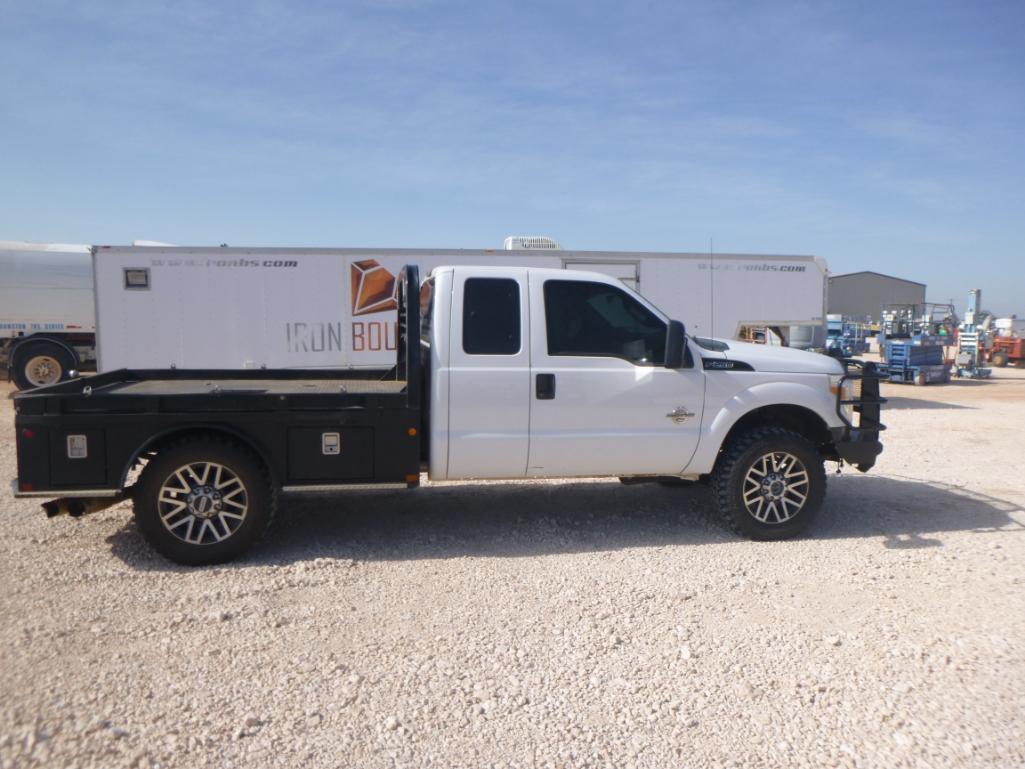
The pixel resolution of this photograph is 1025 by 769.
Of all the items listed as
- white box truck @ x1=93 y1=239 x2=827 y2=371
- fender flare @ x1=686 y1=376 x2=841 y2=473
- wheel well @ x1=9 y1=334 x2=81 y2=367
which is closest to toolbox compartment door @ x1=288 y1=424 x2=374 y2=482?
fender flare @ x1=686 y1=376 x2=841 y2=473

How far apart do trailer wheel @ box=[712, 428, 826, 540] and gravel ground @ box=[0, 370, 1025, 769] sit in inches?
7.0

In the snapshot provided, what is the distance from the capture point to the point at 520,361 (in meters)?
5.80

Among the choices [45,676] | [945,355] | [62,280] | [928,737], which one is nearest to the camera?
[928,737]

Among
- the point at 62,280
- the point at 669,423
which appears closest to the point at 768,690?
the point at 669,423

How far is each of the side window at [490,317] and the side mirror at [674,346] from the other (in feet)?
3.67

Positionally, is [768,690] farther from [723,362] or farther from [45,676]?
[45,676]

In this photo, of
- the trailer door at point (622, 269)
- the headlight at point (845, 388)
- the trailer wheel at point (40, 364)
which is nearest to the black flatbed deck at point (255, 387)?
the headlight at point (845, 388)

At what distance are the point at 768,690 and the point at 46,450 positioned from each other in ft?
15.1

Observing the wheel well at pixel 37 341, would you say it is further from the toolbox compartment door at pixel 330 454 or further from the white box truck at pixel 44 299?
the toolbox compartment door at pixel 330 454

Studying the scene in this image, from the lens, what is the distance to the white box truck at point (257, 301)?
43.7 ft

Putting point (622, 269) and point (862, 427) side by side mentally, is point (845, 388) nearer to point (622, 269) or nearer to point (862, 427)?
point (862, 427)

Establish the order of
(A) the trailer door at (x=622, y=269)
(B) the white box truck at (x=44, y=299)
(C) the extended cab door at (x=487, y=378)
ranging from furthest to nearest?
1. (B) the white box truck at (x=44, y=299)
2. (A) the trailer door at (x=622, y=269)
3. (C) the extended cab door at (x=487, y=378)

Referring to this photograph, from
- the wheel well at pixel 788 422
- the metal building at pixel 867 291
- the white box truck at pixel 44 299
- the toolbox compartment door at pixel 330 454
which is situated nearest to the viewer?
the toolbox compartment door at pixel 330 454

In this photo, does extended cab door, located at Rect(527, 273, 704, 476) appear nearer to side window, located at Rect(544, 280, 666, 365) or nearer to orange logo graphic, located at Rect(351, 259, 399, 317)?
side window, located at Rect(544, 280, 666, 365)
